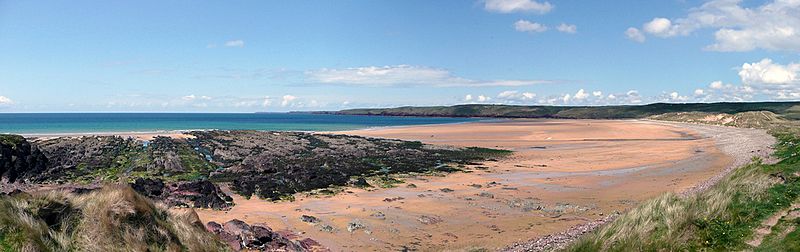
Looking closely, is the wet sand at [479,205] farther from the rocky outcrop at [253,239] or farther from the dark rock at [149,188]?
the dark rock at [149,188]

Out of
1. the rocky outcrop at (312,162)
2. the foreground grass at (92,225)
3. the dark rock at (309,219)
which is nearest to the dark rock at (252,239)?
the foreground grass at (92,225)

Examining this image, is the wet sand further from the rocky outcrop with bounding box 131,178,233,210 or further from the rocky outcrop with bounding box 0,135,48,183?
the rocky outcrop with bounding box 0,135,48,183

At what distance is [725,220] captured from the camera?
11.2m

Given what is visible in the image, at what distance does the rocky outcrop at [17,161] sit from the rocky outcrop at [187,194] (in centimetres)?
942

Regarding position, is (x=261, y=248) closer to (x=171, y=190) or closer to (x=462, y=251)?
(x=462, y=251)

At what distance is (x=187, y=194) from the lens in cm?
2309

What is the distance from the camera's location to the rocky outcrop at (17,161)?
89.5 ft

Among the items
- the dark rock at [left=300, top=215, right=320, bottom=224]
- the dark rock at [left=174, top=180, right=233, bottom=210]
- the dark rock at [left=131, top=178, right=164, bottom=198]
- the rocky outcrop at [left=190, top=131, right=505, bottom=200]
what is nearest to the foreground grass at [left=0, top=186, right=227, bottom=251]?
the dark rock at [left=300, top=215, right=320, bottom=224]

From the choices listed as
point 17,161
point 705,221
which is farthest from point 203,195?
point 705,221

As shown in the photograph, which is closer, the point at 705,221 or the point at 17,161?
the point at 705,221

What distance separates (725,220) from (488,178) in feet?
64.4

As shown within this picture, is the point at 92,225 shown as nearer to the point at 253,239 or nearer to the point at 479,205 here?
the point at 253,239

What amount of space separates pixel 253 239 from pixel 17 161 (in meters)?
24.1

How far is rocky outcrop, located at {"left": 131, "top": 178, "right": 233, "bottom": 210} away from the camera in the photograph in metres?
21.7
